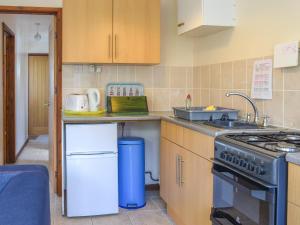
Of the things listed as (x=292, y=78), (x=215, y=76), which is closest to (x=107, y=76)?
(x=215, y=76)

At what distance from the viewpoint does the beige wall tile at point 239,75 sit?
2982 millimetres

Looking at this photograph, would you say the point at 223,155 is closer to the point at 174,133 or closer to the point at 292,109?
the point at 292,109

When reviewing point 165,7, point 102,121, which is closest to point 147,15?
point 165,7

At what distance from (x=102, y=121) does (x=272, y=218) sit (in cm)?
193

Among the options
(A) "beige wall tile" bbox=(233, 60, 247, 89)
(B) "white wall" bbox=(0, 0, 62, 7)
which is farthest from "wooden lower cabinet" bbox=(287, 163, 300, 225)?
(B) "white wall" bbox=(0, 0, 62, 7)

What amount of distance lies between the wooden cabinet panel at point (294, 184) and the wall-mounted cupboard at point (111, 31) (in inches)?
91.6

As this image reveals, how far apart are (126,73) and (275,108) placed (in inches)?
70.1

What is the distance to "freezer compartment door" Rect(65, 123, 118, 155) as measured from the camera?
3.20m

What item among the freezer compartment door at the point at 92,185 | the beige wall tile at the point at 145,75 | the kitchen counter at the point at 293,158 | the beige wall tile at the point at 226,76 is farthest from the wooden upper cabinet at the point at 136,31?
the kitchen counter at the point at 293,158

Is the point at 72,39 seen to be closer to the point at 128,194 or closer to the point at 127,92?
the point at 127,92

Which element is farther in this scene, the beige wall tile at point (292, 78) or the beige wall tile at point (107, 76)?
the beige wall tile at point (107, 76)

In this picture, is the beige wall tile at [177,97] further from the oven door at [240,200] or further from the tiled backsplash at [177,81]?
the oven door at [240,200]

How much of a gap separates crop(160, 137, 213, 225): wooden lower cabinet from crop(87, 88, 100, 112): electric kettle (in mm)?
715

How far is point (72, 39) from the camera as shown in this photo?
11.5 feet
